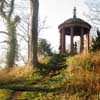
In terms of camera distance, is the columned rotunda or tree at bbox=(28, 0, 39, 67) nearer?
tree at bbox=(28, 0, 39, 67)

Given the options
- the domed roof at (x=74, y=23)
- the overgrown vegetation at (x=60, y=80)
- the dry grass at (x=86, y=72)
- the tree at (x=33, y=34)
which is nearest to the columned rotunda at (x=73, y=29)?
the domed roof at (x=74, y=23)

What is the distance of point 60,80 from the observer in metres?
15.3

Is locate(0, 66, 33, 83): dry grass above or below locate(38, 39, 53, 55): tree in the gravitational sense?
below

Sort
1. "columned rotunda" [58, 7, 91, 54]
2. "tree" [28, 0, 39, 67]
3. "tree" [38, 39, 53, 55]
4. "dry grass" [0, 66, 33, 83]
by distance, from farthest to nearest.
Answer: "tree" [38, 39, 53, 55], "columned rotunda" [58, 7, 91, 54], "tree" [28, 0, 39, 67], "dry grass" [0, 66, 33, 83]

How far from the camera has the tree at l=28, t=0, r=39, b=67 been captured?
62.0ft

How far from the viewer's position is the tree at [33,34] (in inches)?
743

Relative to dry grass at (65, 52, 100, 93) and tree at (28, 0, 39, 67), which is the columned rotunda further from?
dry grass at (65, 52, 100, 93)

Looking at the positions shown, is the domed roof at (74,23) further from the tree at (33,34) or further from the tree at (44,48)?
the tree at (33,34)

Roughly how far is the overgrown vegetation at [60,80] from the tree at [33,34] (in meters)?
0.52

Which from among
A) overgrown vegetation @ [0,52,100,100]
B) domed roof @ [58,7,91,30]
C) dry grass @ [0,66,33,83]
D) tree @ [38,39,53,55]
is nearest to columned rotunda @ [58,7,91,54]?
domed roof @ [58,7,91,30]

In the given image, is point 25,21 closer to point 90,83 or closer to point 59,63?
point 59,63

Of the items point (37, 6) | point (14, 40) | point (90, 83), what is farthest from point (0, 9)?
point (90, 83)

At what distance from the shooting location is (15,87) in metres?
14.8

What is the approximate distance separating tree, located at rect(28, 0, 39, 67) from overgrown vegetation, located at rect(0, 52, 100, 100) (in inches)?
20.5
